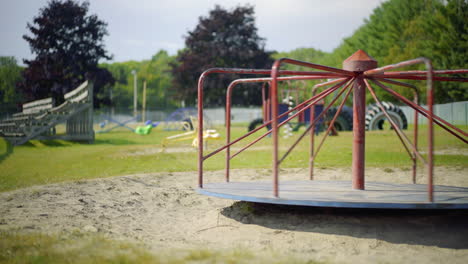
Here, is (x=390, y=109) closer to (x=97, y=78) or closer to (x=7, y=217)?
(x=97, y=78)

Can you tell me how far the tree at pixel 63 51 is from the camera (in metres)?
23.1

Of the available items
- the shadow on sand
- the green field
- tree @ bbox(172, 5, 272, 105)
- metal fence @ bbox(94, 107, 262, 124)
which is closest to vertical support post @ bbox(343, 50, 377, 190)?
the shadow on sand

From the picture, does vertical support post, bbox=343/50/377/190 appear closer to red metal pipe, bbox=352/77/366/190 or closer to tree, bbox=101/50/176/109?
red metal pipe, bbox=352/77/366/190

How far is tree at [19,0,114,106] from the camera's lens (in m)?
23.1

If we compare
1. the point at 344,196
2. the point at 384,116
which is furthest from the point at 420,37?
the point at 344,196

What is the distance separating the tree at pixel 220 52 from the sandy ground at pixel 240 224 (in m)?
31.2

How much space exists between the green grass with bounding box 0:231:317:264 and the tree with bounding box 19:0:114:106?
71.2 ft

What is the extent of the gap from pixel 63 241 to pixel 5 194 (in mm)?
2461

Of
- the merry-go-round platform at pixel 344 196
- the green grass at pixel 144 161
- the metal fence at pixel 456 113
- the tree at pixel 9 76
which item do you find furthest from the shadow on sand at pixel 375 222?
the tree at pixel 9 76

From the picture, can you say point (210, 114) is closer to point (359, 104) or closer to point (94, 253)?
point (359, 104)

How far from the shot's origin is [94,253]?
3090 mm

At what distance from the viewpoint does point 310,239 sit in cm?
381

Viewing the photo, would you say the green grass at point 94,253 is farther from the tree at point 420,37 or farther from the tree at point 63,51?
the tree at point 63,51

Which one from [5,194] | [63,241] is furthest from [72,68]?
[63,241]
